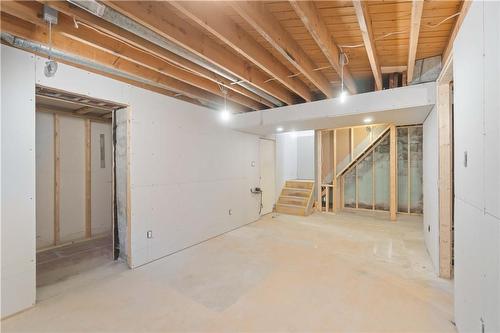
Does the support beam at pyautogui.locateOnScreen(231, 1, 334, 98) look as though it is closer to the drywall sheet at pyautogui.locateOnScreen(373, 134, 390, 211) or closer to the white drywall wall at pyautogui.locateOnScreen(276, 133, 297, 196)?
the white drywall wall at pyautogui.locateOnScreen(276, 133, 297, 196)

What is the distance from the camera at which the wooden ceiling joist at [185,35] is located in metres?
1.66

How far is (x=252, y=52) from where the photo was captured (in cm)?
230

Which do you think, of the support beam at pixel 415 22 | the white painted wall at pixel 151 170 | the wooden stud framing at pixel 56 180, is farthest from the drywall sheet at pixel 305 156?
the wooden stud framing at pixel 56 180

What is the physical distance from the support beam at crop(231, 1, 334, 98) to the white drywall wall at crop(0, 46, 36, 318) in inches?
82.7

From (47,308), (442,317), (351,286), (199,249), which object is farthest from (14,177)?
(442,317)

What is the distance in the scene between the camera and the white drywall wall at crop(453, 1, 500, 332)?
1117 mm

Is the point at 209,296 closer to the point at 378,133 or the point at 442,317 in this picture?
the point at 442,317

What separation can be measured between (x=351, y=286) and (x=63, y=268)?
3551 millimetres

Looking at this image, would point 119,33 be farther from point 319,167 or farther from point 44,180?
point 319,167

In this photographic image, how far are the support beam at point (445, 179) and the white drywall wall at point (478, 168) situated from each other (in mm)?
993

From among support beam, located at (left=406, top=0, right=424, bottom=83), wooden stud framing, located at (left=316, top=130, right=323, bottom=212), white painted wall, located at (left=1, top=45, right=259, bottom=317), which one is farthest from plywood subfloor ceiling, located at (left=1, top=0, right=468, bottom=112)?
wooden stud framing, located at (left=316, top=130, right=323, bottom=212)

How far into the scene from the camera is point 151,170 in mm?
3221

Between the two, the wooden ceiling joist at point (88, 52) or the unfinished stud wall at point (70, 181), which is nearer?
the wooden ceiling joist at point (88, 52)

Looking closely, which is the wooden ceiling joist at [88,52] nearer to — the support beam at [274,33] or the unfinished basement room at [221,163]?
the unfinished basement room at [221,163]
